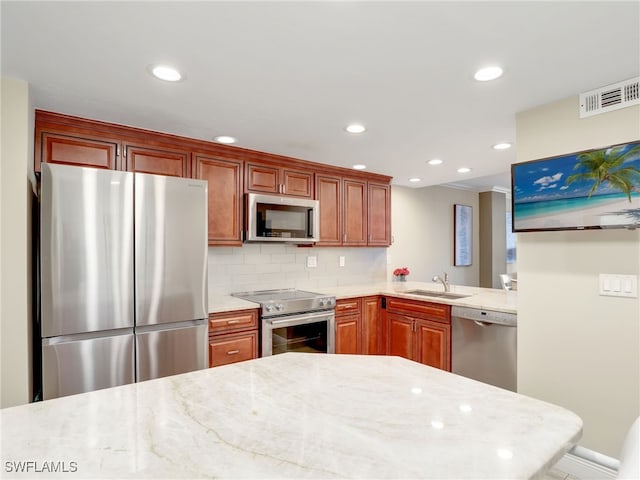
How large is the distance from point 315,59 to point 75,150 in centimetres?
182

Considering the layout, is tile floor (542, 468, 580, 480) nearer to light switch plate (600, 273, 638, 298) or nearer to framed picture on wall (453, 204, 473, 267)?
light switch plate (600, 273, 638, 298)

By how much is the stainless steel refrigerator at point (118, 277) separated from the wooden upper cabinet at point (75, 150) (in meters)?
0.46

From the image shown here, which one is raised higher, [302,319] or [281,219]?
[281,219]

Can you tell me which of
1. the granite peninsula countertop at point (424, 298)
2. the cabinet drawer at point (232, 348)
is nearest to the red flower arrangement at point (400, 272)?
the granite peninsula countertop at point (424, 298)

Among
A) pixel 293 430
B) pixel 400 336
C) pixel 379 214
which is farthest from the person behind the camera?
pixel 379 214

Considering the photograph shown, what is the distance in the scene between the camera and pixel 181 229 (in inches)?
93.9

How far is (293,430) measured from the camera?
86 cm

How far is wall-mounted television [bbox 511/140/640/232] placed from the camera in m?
1.80

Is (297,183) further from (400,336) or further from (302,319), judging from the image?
(400,336)

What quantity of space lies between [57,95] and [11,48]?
0.49 meters

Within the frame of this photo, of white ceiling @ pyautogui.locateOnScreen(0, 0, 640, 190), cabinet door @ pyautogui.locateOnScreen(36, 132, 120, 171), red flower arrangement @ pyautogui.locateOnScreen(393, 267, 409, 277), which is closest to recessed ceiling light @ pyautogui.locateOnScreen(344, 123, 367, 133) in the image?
white ceiling @ pyautogui.locateOnScreen(0, 0, 640, 190)

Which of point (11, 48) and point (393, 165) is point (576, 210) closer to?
point (393, 165)

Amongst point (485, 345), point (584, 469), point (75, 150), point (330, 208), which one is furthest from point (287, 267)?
point (584, 469)

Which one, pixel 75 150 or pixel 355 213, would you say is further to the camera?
pixel 355 213
